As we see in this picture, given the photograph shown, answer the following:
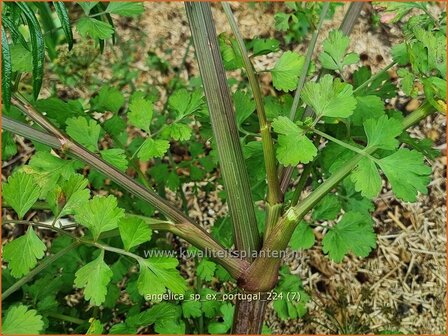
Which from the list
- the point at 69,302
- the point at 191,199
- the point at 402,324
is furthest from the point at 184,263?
the point at 402,324

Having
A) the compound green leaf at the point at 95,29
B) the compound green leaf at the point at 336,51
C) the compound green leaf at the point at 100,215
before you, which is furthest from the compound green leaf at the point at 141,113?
the compound green leaf at the point at 336,51

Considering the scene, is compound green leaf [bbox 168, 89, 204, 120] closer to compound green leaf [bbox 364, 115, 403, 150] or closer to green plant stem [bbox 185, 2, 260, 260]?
green plant stem [bbox 185, 2, 260, 260]

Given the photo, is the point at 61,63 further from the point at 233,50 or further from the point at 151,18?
the point at 233,50

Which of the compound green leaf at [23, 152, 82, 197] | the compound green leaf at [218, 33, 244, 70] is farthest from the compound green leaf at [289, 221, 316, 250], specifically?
the compound green leaf at [23, 152, 82, 197]

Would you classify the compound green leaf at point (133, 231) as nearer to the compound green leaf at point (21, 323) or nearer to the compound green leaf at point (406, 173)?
the compound green leaf at point (21, 323)

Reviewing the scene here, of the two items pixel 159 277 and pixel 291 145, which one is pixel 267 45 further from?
pixel 159 277
